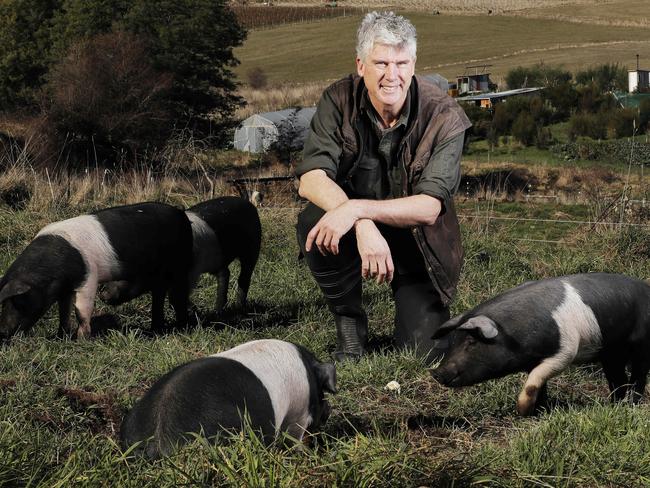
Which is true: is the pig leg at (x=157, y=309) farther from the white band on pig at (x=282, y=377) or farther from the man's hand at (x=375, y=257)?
the white band on pig at (x=282, y=377)

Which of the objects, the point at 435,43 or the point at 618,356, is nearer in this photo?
the point at 618,356

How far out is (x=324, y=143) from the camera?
5.38 metres

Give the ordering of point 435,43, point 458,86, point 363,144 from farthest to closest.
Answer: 1. point 435,43
2. point 458,86
3. point 363,144

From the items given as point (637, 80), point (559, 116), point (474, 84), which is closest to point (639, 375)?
point (559, 116)

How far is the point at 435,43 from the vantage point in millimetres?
65375

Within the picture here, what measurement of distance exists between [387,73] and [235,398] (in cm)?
203

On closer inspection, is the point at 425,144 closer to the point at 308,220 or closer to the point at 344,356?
the point at 308,220

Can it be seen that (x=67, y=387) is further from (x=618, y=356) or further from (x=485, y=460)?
(x=618, y=356)

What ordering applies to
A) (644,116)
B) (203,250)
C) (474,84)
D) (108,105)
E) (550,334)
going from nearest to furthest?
(550,334) → (203,250) → (108,105) → (644,116) → (474,84)

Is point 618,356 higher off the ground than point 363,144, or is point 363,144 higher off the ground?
point 363,144

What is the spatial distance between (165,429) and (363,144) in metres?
2.43

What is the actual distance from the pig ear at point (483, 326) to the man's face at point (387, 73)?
1.23m

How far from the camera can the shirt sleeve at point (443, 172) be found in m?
5.07

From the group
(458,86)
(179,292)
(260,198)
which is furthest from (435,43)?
(179,292)
